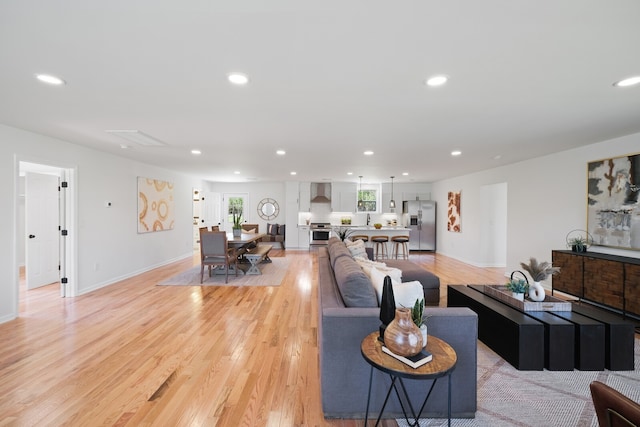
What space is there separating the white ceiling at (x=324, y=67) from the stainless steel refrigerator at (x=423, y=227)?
18.9 feet

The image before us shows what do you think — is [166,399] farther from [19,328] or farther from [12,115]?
[12,115]

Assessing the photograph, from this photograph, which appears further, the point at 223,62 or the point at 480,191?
the point at 480,191

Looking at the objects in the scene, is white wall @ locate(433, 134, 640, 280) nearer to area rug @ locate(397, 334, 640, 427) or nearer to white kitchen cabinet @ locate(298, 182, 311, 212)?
area rug @ locate(397, 334, 640, 427)

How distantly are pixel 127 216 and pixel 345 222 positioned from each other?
6560 mm

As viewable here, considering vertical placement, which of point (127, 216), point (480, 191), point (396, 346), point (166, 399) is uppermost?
point (480, 191)

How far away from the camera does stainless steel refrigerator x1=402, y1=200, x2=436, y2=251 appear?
9750 millimetres

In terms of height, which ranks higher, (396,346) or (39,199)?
(39,199)

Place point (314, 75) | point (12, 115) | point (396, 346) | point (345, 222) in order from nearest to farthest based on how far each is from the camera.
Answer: point (396, 346)
point (314, 75)
point (12, 115)
point (345, 222)

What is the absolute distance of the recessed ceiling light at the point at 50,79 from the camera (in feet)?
7.42

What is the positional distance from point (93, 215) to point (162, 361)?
3672 millimetres

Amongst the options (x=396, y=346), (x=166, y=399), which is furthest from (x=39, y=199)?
(x=396, y=346)

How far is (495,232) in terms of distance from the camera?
7402 mm

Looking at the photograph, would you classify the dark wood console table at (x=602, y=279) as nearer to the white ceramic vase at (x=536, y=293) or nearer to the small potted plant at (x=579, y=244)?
the small potted plant at (x=579, y=244)

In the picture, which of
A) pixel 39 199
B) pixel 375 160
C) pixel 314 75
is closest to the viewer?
pixel 314 75
